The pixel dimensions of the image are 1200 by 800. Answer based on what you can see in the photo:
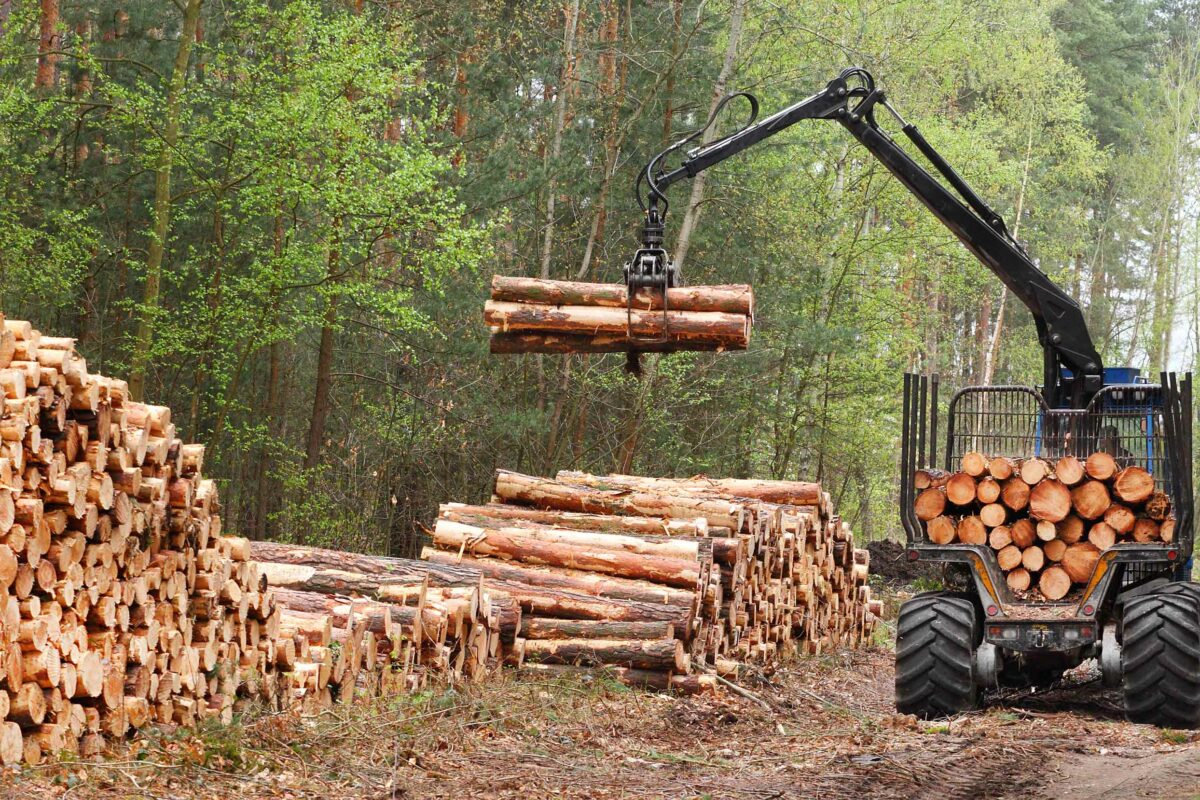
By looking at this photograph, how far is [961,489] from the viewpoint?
33.0 ft

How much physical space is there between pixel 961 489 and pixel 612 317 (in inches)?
120

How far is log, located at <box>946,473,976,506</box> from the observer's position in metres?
10.0

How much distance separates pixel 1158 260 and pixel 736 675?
34.3 meters

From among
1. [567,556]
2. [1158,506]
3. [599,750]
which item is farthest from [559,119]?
[599,750]

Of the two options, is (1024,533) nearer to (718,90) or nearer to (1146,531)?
(1146,531)

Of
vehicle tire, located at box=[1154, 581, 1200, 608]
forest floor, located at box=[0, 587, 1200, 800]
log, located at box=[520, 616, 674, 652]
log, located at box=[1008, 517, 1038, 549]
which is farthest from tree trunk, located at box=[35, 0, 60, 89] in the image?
vehicle tire, located at box=[1154, 581, 1200, 608]

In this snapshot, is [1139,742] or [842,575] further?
[842,575]

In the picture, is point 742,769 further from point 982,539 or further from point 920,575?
point 920,575

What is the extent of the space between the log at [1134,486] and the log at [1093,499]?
97 mm

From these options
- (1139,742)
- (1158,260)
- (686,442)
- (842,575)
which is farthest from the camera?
(1158,260)

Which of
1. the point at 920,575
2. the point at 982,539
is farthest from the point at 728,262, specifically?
the point at 982,539

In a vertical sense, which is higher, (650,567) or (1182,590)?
(1182,590)

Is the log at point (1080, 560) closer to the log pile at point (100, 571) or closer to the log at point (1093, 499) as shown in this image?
the log at point (1093, 499)

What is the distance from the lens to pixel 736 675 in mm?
10883
